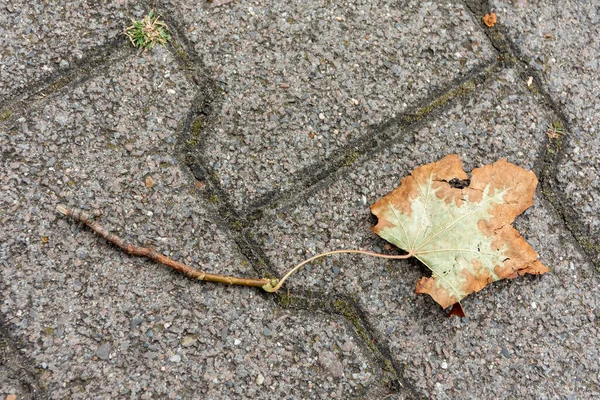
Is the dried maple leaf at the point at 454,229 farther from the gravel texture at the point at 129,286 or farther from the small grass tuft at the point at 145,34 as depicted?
the small grass tuft at the point at 145,34

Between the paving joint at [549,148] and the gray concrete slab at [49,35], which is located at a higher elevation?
the gray concrete slab at [49,35]

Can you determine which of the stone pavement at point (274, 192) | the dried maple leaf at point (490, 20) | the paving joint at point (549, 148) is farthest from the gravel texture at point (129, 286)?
the dried maple leaf at point (490, 20)

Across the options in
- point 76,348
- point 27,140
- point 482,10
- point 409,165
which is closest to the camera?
point 76,348

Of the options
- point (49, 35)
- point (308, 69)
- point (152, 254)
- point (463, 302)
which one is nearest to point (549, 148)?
point (463, 302)

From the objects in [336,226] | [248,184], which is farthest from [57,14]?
[336,226]

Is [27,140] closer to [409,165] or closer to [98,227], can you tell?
[98,227]

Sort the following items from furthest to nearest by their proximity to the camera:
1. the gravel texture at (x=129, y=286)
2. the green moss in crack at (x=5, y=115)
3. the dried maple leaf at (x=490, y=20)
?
1. the dried maple leaf at (x=490, y=20)
2. the green moss in crack at (x=5, y=115)
3. the gravel texture at (x=129, y=286)
